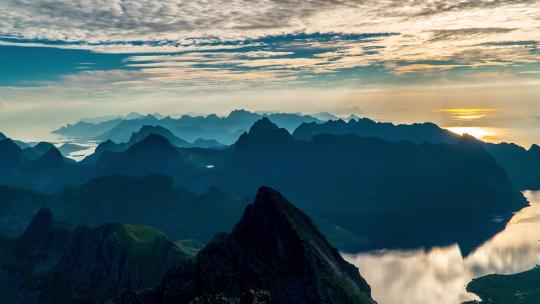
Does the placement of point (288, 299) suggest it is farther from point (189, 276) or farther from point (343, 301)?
point (189, 276)

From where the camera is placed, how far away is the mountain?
130m

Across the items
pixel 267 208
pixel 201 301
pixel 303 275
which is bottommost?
pixel 303 275

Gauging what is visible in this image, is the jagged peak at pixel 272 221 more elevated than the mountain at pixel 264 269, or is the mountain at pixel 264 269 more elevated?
the jagged peak at pixel 272 221

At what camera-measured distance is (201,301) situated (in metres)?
68.9

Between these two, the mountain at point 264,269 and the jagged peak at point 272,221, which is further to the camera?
the jagged peak at point 272,221

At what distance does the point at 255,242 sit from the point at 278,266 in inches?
528

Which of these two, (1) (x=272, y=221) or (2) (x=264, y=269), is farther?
(1) (x=272, y=221)

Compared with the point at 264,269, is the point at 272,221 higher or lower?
higher

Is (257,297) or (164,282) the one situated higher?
(257,297)

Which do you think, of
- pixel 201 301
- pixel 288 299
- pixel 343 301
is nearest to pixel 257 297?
pixel 201 301

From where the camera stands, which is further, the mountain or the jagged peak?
the jagged peak

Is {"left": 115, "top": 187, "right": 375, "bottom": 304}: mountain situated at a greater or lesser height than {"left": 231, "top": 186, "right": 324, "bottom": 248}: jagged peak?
lesser

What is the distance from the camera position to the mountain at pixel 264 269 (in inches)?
5103

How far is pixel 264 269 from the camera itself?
135m
